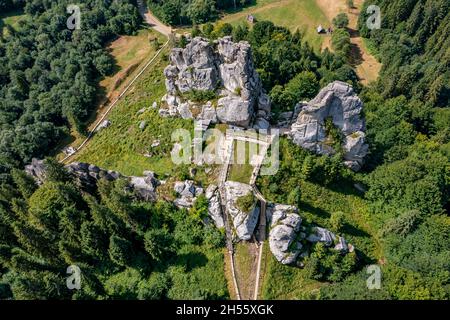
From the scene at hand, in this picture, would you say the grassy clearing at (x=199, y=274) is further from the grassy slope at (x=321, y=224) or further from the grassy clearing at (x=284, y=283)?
the grassy slope at (x=321, y=224)

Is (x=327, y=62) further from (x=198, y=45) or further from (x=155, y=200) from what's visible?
(x=155, y=200)

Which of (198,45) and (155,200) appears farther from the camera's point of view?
(198,45)

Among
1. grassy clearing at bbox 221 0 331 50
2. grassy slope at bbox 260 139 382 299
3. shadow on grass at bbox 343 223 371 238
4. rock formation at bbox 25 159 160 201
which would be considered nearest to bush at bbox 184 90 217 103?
rock formation at bbox 25 159 160 201

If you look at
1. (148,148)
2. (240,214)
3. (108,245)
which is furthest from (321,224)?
(148,148)

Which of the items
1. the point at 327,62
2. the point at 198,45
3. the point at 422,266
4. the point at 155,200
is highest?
the point at 198,45
